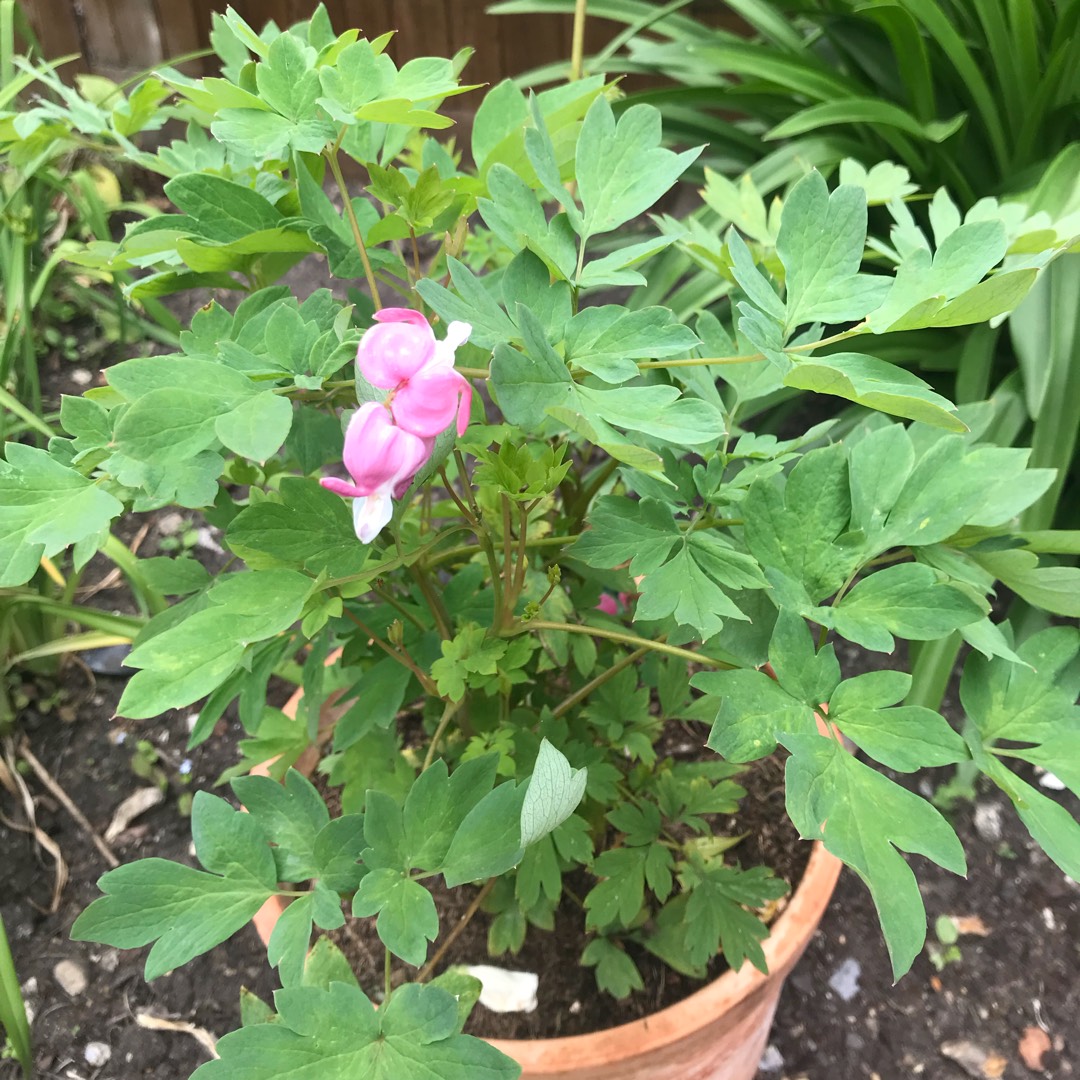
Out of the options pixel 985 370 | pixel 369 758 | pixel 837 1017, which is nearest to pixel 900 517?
pixel 369 758

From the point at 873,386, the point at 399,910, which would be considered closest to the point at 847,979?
the point at 399,910

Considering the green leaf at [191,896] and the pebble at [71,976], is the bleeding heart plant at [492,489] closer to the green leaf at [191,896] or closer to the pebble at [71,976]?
the green leaf at [191,896]

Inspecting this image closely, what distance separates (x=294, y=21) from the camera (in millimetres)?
2125

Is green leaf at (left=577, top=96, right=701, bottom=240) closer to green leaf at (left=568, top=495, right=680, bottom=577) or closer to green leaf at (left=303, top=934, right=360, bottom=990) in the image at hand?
green leaf at (left=568, top=495, right=680, bottom=577)

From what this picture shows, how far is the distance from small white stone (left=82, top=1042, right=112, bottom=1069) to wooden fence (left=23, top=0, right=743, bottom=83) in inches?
82.6

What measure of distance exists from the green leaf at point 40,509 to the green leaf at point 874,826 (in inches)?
15.2

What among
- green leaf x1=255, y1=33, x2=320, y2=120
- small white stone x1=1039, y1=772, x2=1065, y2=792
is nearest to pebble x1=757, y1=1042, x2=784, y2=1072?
small white stone x1=1039, y1=772, x2=1065, y2=792

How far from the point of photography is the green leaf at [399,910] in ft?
1.56

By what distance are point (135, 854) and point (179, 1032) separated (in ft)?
0.84

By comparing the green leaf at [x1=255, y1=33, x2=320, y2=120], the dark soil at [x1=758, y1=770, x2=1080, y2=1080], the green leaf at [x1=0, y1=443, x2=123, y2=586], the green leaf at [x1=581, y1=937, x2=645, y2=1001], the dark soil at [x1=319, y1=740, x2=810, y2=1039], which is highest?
the green leaf at [x1=255, y1=33, x2=320, y2=120]

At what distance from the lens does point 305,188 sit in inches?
19.7

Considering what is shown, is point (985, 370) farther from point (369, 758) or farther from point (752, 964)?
point (369, 758)

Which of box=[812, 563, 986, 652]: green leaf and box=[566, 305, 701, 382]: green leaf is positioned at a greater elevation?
box=[566, 305, 701, 382]: green leaf

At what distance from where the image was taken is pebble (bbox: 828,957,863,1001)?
1182 mm
